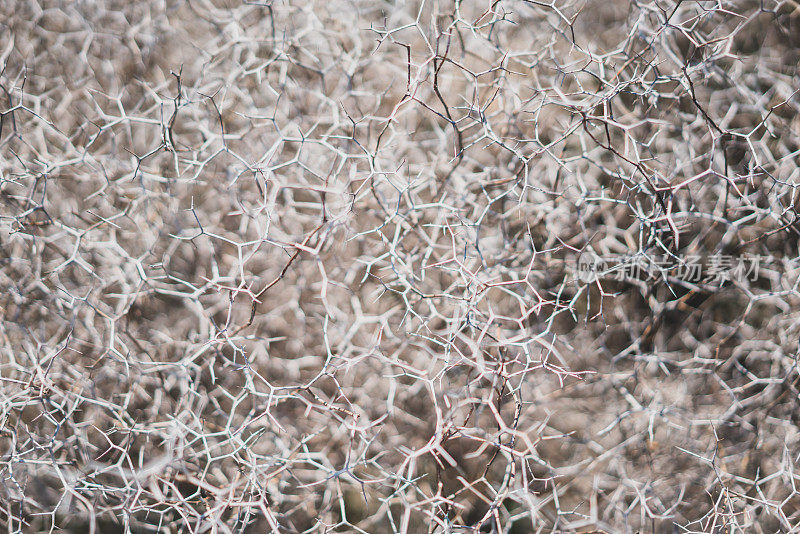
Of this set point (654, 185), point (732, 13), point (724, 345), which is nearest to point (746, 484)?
point (724, 345)

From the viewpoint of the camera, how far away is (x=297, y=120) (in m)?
0.41

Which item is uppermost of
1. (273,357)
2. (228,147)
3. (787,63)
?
(787,63)

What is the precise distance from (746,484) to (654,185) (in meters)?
0.22

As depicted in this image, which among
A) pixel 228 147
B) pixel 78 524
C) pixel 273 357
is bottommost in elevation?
pixel 78 524

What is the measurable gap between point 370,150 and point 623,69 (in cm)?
19

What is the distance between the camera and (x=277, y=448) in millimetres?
402

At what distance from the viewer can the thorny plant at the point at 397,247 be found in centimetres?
40

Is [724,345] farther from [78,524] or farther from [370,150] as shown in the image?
[78,524]

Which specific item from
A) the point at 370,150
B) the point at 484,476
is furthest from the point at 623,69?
the point at 484,476

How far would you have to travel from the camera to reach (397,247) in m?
0.40

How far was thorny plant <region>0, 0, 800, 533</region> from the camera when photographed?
401 millimetres

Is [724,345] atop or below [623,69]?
below

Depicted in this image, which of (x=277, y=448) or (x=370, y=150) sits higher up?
(x=370, y=150)

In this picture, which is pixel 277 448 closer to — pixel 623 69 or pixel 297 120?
pixel 297 120
